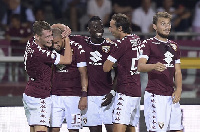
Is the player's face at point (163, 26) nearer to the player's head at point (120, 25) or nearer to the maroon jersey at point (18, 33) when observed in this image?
the player's head at point (120, 25)

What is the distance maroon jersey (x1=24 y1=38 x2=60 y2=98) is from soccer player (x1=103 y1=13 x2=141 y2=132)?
720 millimetres

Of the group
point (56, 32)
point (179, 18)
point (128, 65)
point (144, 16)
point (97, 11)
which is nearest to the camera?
point (56, 32)

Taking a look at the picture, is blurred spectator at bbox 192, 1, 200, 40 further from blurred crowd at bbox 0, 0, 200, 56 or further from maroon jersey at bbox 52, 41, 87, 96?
maroon jersey at bbox 52, 41, 87, 96

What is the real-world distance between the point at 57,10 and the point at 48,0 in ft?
1.95

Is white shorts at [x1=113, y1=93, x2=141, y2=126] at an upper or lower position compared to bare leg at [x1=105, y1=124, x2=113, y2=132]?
upper

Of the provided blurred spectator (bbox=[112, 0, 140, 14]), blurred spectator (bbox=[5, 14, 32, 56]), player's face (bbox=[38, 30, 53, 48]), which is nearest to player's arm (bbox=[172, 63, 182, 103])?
player's face (bbox=[38, 30, 53, 48])

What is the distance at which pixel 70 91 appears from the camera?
29.8 ft

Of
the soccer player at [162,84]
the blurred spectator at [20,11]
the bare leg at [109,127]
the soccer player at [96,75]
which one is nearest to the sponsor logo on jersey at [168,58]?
the soccer player at [162,84]

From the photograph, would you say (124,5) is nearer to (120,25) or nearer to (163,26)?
(120,25)

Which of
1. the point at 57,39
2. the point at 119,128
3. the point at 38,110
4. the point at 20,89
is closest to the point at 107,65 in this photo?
the point at 57,39

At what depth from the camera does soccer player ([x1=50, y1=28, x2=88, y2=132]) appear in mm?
8992

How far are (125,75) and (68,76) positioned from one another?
0.70 metres

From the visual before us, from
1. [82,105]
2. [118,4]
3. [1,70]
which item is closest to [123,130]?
[82,105]

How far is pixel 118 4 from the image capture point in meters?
15.0
